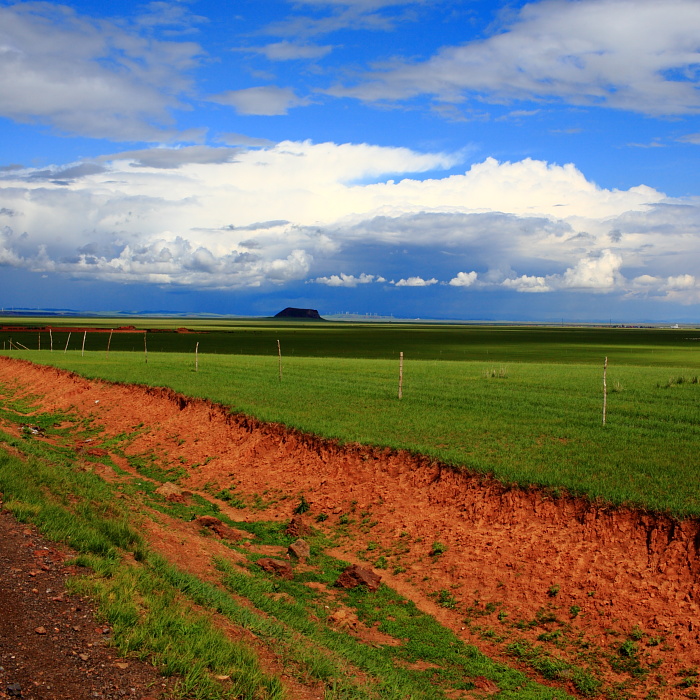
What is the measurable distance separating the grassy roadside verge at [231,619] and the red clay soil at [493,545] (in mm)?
894

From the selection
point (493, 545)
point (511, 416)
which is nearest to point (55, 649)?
point (493, 545)

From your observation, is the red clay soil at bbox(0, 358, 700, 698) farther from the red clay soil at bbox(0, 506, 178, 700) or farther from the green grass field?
the red clay soil at bbox(0, 506, 178, 700)

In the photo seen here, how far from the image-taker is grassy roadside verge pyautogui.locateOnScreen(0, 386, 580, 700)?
6.70 m

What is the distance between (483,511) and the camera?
14547 millimetres

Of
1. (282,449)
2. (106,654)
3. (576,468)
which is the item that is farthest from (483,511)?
(106,654)

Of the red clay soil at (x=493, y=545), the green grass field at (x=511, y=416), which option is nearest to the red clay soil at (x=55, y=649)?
the red clay soil at (x=493, y=545)

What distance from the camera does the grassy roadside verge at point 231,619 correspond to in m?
6.70

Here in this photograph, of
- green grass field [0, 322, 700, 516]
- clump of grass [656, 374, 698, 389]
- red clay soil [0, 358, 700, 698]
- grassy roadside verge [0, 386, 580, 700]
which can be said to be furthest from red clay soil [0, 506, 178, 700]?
clump of grass [656, 374, 698, 389]

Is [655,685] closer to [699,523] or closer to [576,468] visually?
[699,523]

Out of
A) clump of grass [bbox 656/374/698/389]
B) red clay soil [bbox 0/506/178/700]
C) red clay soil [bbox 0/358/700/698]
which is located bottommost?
red clay soil [bbox 0/358/700/698]

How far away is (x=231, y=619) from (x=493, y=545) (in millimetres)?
7018

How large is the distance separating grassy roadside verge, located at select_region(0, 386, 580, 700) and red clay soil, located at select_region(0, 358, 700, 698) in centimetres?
89

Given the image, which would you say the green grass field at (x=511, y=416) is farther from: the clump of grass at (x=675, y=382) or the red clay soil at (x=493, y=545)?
the red clay soil at (x=493, y=545)

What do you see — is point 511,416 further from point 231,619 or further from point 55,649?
point 55,649
